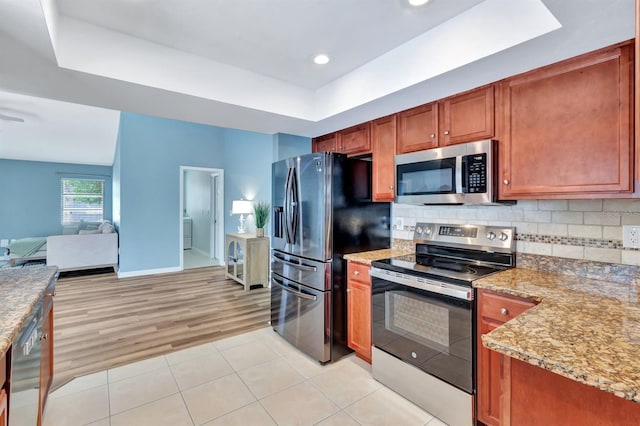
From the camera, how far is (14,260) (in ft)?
18.8

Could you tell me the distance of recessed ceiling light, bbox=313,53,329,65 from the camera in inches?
89.8

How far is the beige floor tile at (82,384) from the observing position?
2.15m

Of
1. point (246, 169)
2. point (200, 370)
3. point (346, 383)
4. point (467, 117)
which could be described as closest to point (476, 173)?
point (467, 117)

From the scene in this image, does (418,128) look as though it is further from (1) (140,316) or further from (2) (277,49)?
(1) (140,316)

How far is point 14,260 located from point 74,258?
121 centimetres

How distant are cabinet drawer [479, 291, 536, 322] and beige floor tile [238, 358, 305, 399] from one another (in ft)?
4.77

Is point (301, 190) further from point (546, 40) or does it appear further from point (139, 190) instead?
point (139, 190)

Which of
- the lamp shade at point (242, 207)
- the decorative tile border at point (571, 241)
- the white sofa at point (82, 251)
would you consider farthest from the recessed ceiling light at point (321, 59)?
the white sofa at point (82, 251)

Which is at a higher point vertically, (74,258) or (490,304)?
(490,304)

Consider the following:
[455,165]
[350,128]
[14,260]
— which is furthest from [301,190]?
[14,260]

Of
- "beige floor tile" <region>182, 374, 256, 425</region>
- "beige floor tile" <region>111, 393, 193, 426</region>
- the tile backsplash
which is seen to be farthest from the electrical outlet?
"beige floor tile" <region>111, 393, 193, 426</region>

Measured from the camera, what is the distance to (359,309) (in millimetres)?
2529

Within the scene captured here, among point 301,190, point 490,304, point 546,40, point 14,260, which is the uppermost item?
point 546,40

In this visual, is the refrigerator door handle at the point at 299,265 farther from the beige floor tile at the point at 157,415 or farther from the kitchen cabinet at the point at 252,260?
the kitchen cabinet at the point at 252,260
